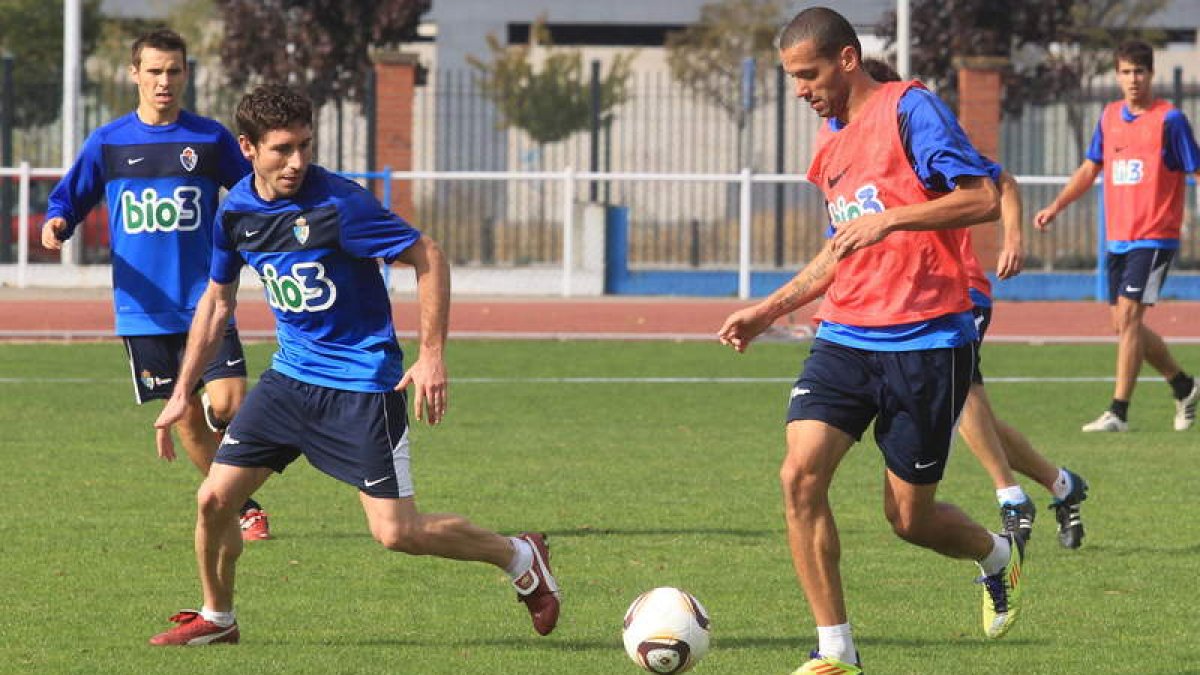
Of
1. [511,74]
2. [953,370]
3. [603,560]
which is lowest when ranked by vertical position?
[603,560]

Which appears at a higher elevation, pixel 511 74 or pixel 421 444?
pixel 511 74

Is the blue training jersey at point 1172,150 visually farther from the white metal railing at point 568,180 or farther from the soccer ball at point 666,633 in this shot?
the white metal railing at point 568,180

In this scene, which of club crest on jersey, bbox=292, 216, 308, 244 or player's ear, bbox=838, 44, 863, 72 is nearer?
player's ear, bbox=838, 44, 863, 72

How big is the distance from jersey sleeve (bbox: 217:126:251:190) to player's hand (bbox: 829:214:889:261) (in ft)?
13.4

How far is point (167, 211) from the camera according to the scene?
9.60 m

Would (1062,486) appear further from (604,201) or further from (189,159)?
(604,201)

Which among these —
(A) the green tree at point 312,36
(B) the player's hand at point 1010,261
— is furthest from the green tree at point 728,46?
(B) the player's hand at point 1010,261

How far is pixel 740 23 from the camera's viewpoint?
155ft

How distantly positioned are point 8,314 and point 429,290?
17179 millimetres

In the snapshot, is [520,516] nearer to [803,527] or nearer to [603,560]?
[603,560]

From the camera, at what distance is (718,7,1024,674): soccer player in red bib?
6562 millimetres

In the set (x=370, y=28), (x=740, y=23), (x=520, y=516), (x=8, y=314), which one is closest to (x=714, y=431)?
(x=520, y=516)

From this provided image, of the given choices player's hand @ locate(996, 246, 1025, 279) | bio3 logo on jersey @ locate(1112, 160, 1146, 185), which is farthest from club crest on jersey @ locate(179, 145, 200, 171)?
bio3 logo on jersey @ locate(1112, 160, 1146, 185)

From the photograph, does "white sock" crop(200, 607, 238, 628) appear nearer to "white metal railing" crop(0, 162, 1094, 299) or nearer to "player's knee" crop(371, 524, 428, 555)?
"player's knee" crop(371, 524, 428, 555)
